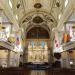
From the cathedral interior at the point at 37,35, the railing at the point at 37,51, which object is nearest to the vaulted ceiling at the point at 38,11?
the cathedral interior at the point at 37,35

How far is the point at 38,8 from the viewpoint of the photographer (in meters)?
21.2

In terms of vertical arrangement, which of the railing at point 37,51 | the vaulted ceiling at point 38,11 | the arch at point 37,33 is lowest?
the railing at point 37,51

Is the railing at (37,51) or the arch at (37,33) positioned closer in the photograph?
the railing at (37,51)

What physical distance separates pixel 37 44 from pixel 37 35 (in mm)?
1998

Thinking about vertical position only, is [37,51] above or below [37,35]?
below

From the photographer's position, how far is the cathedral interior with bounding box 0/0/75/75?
43.8 feet

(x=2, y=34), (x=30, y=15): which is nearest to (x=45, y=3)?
(x=30, y=15)

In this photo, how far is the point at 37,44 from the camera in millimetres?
27859

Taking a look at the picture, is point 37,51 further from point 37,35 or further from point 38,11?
point 38,11

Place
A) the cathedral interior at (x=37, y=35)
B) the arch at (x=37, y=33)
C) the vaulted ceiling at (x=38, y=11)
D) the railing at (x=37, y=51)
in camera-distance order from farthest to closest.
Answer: the arch at (x=37, y=33), the railing at (x=37, y=51), the vaulted ceiling at (x=38, y=11), the cathedral interior at (x=37, y=35)

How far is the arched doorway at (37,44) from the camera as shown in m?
26.7

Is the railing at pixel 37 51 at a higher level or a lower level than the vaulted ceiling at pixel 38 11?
lower

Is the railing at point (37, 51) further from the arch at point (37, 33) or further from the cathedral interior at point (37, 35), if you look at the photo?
the arch at point (37, 33)

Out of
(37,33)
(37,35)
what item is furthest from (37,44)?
(37,33)
